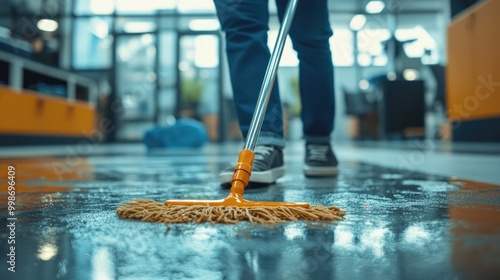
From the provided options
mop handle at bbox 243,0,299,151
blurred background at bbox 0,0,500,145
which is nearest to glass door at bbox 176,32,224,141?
blurred background at bbox 0,0,500,145

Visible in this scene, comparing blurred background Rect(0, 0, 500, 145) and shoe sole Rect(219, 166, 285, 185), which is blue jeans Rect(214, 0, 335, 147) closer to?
shoe sole Rect(219, 166, 285, 185)

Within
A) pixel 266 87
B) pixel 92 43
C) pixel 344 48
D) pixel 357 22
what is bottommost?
pixel 266 87

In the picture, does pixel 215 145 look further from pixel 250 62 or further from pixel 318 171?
pixel 250 62

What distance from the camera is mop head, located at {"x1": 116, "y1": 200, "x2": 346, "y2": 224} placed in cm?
54

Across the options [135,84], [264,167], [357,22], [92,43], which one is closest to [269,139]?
[264,167]

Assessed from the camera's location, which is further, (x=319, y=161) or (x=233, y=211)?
(x=319, y=161)

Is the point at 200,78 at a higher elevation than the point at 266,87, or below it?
higher

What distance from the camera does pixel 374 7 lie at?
9375 millimetres

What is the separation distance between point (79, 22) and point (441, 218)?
9.11 m

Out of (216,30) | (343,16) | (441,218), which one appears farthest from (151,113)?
(441,218)

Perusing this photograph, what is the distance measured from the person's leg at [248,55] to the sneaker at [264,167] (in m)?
0.03

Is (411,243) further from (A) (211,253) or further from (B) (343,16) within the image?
(B) (343,16)

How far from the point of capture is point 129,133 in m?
8.40

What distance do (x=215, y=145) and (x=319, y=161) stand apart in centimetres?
525
